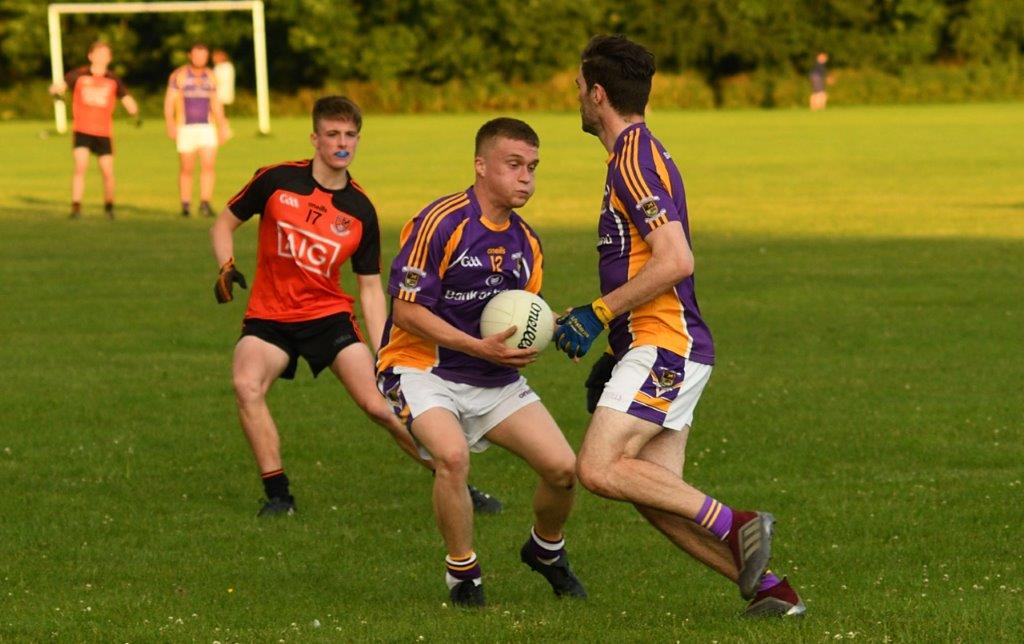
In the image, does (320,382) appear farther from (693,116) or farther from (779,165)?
(693,116)

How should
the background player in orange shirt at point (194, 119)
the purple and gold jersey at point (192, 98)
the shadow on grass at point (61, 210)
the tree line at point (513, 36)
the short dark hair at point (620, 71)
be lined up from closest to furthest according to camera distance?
the short dark hair at point (620, 71), the background player in orange shirt at point (194, 119), the purple and gold jersey at point (192, 98), the shadow on grass at point (61, 210), the tree line at point (513, 36)

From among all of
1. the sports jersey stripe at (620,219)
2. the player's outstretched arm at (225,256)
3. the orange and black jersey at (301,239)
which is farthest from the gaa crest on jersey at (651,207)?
the orange and black jersey at (301,239)

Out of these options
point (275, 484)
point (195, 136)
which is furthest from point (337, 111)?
point (195, 136)

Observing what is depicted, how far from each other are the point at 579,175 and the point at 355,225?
26.0 m

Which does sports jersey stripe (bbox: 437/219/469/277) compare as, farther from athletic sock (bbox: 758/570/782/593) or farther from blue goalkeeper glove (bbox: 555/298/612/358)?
athletic sock (bbox: 758/570/782/593)

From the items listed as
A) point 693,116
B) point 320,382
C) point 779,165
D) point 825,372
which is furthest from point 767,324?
point 693,116

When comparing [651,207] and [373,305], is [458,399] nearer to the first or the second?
[651,207]

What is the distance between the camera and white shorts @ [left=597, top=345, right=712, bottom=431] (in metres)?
6.45

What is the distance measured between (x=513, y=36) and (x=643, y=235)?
240 ft

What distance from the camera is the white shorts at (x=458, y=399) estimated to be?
7090 millimetres

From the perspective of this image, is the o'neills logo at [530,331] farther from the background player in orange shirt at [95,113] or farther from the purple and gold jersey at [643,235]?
the background player in orange shirt at [95,113]

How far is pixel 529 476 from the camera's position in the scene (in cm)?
981

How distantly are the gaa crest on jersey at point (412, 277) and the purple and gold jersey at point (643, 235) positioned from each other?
2.44 feet

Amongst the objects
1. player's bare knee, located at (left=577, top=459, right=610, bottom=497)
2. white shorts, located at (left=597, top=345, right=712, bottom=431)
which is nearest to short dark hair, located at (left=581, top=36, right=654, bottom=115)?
white shorts, located at (left=597, top=345, right=712, bottom=431)
